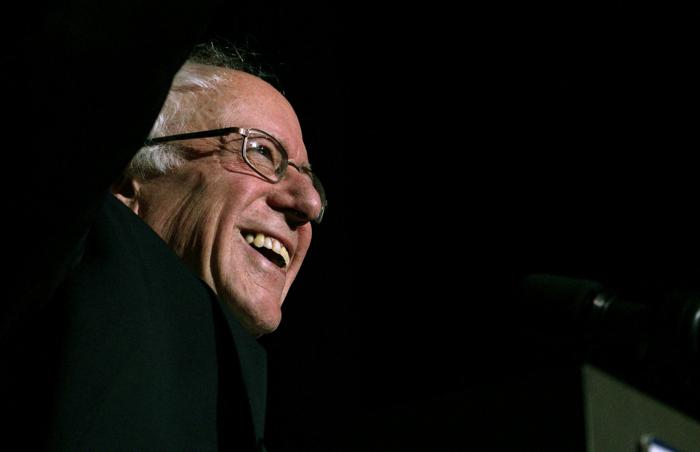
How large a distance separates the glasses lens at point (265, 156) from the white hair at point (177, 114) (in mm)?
146

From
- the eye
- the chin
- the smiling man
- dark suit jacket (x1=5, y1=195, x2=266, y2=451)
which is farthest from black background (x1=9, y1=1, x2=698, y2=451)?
dark suit jacket (x1=5, y1=195, x2=266, y2=451)

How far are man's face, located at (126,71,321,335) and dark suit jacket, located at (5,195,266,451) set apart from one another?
678mm

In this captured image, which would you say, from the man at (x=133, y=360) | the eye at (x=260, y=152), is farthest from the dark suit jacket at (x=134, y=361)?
the eye at (x=260, y=152)

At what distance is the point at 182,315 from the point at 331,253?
5.35ft

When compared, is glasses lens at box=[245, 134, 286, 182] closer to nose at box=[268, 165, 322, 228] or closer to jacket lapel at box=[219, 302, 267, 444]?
nose at box=[268, 165, 322, 228]

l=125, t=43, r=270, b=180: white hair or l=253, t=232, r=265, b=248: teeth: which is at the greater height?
l=125, t=43, r=270, b=180: white hair

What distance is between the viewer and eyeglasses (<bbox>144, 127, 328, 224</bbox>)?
5.09ft

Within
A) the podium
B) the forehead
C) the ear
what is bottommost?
the ear

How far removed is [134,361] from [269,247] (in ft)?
3.05

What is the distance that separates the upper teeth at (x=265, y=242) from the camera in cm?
152

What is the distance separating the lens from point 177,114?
1586mm

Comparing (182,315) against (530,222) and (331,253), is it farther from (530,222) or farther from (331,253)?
(331,253)

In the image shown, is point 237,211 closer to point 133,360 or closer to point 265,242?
point 265,242

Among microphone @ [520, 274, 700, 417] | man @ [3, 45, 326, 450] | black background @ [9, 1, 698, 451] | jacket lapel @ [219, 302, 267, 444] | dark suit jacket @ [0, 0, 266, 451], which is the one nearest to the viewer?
dark suit jacket @ [0, 0, 266, 451]
